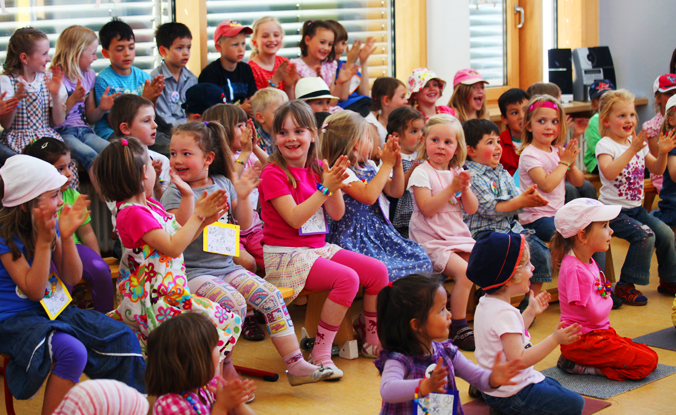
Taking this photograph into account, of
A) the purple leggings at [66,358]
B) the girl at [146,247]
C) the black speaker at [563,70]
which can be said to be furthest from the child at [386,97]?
the purple leggings at [66,358]

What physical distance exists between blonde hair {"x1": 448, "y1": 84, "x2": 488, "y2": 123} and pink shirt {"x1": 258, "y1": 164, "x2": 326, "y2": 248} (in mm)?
2056

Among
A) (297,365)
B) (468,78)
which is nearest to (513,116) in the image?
(468,78)

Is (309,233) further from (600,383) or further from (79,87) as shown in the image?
(79,87)

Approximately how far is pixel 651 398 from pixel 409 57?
386cm

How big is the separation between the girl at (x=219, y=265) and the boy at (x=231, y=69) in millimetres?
1363

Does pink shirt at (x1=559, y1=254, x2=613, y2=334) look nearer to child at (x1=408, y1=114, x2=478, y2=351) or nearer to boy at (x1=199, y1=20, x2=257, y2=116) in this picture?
child at (x1=408, y1=114, x2=478, y2=351)

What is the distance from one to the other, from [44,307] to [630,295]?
2.96m

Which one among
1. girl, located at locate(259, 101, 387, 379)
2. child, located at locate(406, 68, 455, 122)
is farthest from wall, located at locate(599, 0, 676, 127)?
girl, located at locate(259, 101, 387, 379)

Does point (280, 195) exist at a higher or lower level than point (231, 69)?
lower

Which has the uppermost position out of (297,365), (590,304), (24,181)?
(24,181)

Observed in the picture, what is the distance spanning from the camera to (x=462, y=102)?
4773mm

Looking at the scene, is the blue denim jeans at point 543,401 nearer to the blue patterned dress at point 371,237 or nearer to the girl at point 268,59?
the blue patterned dress at point 371,237

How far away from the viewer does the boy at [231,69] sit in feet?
13.9

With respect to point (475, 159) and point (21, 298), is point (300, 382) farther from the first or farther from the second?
point (475, 159)
